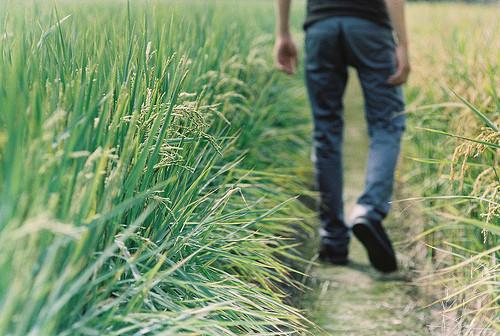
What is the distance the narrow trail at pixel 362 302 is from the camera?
243 centimetres

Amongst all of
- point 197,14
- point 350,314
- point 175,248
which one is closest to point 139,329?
point 175,248

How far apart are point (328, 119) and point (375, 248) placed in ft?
1.95

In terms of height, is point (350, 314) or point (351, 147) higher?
point (350, 314)

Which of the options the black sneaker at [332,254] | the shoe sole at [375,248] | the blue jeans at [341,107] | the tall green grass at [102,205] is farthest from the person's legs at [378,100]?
the tall green grass at [102,205]

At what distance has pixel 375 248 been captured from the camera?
288cm

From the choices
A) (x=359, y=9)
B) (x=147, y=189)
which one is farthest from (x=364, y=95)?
(x=147, y=189)

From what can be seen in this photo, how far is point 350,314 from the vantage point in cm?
255

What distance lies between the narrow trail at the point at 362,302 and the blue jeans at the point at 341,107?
0.57 feet

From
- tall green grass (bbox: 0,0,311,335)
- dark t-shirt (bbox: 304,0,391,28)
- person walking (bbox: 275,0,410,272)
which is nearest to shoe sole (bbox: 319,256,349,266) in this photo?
person walking (bbox: 275,0,410,272)

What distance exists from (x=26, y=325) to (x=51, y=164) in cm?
26

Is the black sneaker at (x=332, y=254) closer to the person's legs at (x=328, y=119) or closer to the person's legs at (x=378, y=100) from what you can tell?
the person's legs at (x=328, y=119)

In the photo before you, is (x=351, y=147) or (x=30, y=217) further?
(x=351, y=147)

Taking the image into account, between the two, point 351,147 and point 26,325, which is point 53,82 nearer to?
point 26,325

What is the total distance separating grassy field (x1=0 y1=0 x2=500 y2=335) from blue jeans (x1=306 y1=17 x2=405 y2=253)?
212 mm
